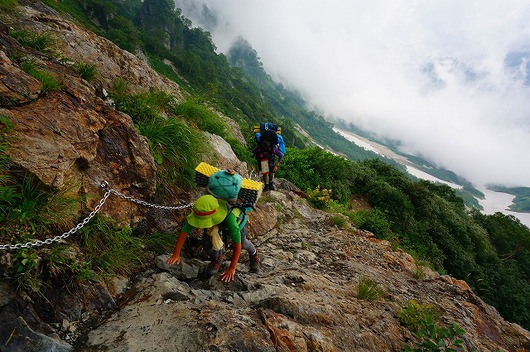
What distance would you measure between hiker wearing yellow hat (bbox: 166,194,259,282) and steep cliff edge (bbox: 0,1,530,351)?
0.24m

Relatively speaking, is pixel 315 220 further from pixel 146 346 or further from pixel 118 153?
pixel 146 346

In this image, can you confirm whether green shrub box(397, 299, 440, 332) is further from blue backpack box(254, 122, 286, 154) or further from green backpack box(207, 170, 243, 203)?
blue backpack box(254, 122, 286, 154)

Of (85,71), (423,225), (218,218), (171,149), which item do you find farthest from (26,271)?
(423,225)

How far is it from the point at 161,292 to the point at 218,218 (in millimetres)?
1039

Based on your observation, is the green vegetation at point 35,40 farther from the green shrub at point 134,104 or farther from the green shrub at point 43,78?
the green shrub at point 43,78

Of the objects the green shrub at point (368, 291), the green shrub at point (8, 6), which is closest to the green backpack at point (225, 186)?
the green shrub at point (368, 291)

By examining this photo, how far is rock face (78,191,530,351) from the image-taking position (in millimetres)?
2479

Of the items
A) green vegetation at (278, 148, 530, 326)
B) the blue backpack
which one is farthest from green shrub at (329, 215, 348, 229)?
green vegetation at (278, 148, 530, 326)

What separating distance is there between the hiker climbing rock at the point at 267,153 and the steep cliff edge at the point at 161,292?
2.52 meters

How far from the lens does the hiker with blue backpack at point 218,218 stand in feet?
10.6

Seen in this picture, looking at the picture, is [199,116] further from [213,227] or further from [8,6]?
[8,6]

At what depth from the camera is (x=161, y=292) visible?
119 inches

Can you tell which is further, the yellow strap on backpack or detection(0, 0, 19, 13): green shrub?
detection(0, 0, 19, 13): green shrub

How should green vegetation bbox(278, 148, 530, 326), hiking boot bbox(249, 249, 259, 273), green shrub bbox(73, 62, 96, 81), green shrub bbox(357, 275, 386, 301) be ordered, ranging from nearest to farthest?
1. green shrub bbox(357, 275, 386, 301)
2. hiking boot bbox(249, 249, 259, 273)
3. green shrub bbox(73, 62, 96, 81)
4. green vegetation bbox(278, 148, 530, 326)
